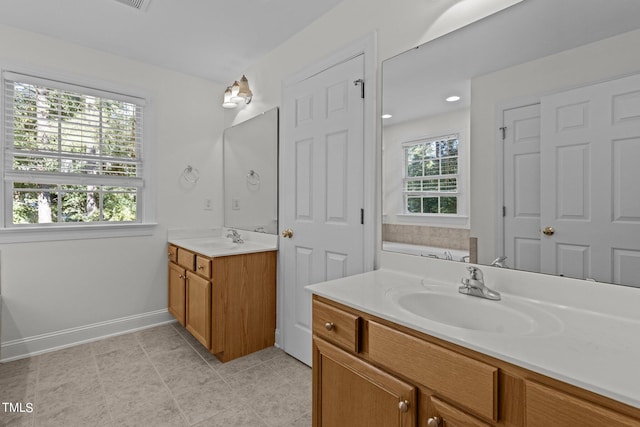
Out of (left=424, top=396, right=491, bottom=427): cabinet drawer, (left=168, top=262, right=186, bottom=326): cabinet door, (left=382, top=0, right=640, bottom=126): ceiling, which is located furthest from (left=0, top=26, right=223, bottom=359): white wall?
(left=424, top=396, right=491, bottom=427): cabinet drawer

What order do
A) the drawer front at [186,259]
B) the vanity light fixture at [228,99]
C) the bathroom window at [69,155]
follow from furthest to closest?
the vanity light fixture at [228,99], the drawer front at [186,259], the bathroom window at [69,155]

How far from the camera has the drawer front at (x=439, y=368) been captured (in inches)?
32.4

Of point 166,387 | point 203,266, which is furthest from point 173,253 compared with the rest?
point 166,387

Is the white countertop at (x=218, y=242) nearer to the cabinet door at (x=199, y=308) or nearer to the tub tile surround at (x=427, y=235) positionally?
the cabinet door at (x=199, y=308)

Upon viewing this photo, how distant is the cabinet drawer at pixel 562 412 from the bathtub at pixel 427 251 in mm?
758

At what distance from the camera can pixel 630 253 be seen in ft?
3.45

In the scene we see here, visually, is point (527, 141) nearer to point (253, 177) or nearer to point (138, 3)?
point (253, 177)

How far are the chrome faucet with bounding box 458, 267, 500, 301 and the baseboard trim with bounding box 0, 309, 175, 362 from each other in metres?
2.84

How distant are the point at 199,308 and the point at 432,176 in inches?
76.4

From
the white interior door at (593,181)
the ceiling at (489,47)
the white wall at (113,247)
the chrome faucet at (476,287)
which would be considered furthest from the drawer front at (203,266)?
the white interior door at (593,181)

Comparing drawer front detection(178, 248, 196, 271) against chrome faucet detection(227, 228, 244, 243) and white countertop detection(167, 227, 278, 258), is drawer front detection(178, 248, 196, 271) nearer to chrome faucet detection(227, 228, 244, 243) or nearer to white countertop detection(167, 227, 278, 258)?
white countertop detection(167, 227, 278, 258)

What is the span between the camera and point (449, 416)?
0.90 meters

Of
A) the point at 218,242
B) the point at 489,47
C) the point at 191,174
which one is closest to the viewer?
the point at 489,47

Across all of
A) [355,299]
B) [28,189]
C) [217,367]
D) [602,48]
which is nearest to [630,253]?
[602,48]
